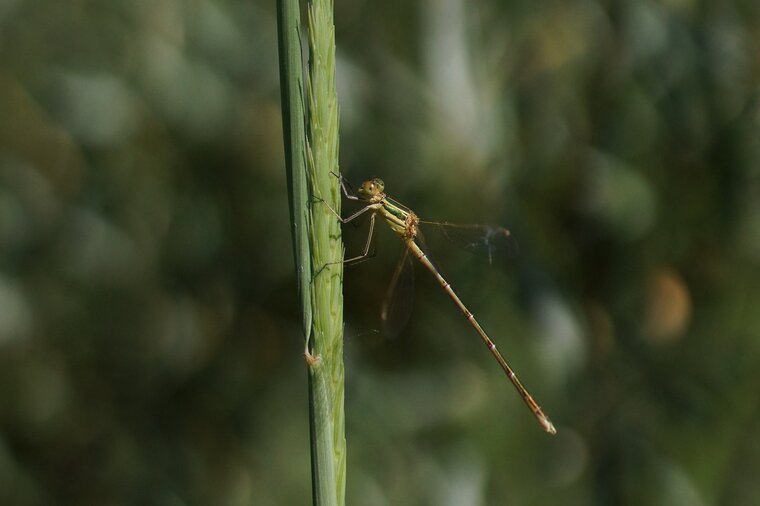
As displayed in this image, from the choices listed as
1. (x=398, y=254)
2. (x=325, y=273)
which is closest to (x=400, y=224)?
(x=398, y=254)

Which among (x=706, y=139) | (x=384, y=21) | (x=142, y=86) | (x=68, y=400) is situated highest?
(x=384, y=21)

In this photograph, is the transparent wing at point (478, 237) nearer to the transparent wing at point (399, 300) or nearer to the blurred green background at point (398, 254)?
the blurred green background at point (398, 254)

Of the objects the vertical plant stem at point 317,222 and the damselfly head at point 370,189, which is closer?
the vertical plant stem at point 317,222

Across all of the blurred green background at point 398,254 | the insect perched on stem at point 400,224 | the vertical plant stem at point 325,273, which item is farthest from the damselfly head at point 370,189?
the vertical plant stem at point 325,273

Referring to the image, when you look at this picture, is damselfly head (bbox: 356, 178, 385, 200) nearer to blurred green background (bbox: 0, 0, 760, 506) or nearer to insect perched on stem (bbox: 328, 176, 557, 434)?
insect perched on stem (bbox: 328, 176, 557, 434)

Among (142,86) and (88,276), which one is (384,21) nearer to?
(142,86)

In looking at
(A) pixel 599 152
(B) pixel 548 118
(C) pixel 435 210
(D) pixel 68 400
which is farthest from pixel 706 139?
(D) pixel 68 400
